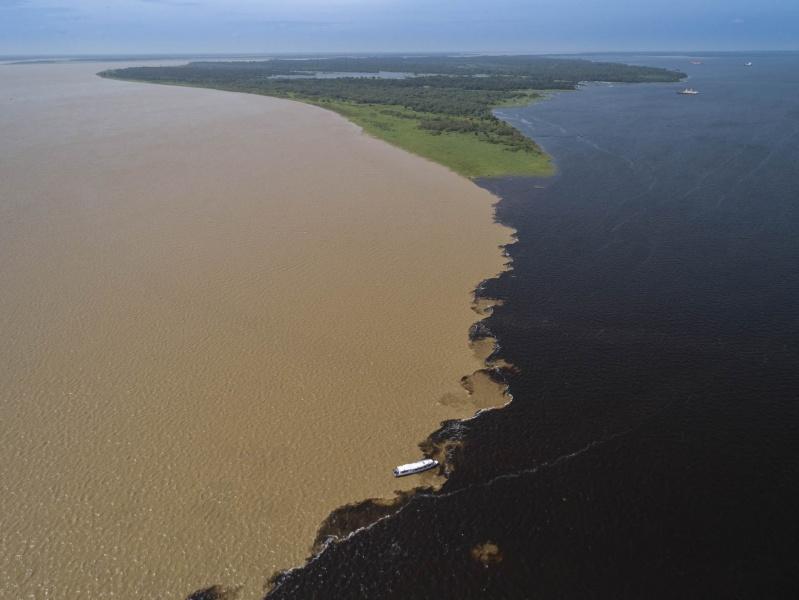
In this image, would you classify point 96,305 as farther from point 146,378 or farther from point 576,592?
point 576,592

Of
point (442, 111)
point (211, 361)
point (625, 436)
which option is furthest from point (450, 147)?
point (625, 436)

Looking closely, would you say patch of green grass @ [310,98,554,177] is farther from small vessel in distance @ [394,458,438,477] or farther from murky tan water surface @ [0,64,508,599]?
small vessel in distance @ [394,458,438,477]

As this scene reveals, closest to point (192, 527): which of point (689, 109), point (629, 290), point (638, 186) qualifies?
point (629, 290)

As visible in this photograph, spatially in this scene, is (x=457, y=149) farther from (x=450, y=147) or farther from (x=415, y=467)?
(x=415, y=467)

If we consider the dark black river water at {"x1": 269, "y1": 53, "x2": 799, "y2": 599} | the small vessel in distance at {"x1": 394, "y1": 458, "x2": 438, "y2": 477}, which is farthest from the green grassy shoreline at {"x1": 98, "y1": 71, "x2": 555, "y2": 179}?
the small vessel in distance at {"x1": 394, "y1": 458, "x2": 438, "y2": 477}

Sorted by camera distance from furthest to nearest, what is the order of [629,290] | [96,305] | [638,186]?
[638,186], [629,290], [96,305]

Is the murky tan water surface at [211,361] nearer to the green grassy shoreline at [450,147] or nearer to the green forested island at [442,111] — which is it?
the green grassy shoreline at [450,147]
